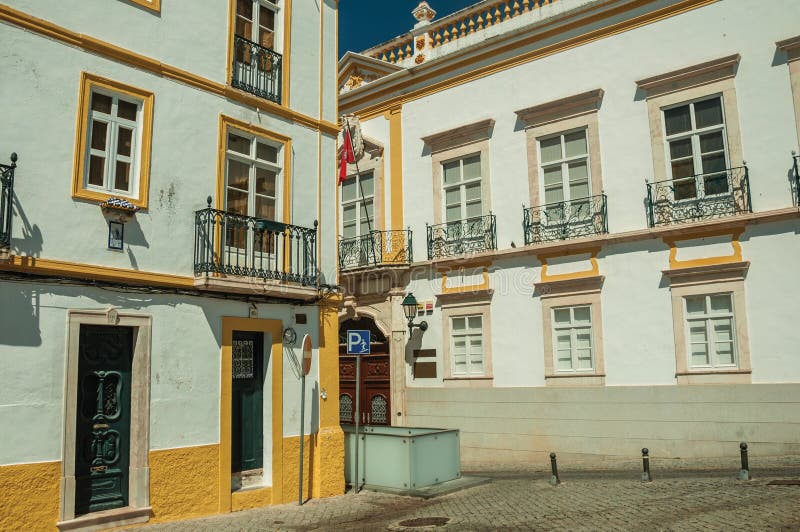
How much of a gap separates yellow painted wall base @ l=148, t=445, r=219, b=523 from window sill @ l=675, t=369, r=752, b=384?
29.5 feet

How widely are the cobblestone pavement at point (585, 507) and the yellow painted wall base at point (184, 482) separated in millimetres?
229

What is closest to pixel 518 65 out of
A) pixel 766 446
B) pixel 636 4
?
pixel 636 4

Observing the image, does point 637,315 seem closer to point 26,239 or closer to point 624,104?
point 624,104

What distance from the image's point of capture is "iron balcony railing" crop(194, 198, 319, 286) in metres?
10.4

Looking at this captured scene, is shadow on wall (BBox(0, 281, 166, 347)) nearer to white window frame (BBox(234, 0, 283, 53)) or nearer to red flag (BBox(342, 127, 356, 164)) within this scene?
white window frame (BBox(234, 0, 283, 53))

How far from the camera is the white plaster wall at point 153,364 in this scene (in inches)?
324

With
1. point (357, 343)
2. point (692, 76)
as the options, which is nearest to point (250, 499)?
point (357, 343)

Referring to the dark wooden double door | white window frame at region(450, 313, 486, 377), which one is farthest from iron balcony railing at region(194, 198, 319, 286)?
the dark wooden double door

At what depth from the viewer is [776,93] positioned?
13.4 metres

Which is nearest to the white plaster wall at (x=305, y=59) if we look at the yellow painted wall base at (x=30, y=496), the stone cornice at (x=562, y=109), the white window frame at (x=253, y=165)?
the white window frame at (x=253, y=165)

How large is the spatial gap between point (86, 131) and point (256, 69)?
3.41m

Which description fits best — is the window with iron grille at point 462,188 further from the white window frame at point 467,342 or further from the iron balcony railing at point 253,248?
the iron balcony railing at point 253,248

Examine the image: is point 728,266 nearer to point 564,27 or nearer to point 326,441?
point 564,27

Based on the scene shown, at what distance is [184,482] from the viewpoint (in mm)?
9695
